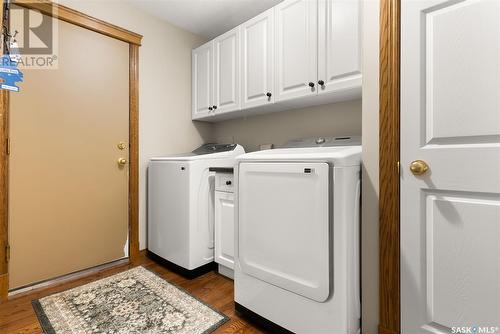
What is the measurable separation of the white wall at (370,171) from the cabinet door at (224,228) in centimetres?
95

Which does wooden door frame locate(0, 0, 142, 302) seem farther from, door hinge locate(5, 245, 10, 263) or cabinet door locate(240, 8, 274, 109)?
cabinet door locate(240, 8, 274, 109)

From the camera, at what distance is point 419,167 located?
1.00m

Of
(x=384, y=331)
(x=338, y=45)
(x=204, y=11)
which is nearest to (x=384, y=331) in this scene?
(x=384, y=331)

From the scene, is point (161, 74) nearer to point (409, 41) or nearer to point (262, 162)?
point (262, 162)

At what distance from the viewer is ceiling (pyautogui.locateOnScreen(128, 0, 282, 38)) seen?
85.3 inches

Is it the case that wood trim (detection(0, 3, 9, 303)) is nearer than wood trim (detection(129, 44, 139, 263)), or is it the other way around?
wood trim (detection(0, 3, 9, 303))

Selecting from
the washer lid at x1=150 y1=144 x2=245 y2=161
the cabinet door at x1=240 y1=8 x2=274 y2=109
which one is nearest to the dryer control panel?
the washer lid at x1=150 y1=144 x2=245 y2=161

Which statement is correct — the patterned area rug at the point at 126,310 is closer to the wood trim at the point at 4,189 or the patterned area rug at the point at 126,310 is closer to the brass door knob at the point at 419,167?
the wood trim at the point at 4,189

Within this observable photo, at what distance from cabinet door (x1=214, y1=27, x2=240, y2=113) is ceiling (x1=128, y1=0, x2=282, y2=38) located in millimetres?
214

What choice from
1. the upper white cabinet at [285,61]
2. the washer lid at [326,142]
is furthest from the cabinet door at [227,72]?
the washer lid at [326,142]

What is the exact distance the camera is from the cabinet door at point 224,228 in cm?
183

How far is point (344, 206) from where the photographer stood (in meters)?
1.05

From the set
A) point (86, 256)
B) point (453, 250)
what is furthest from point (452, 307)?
point (86, 256)

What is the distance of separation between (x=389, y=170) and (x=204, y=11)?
7.21 ft
